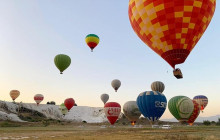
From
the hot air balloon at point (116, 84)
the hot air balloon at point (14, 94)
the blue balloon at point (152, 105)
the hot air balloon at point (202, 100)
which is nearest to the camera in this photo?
the blue balloon at point (152, 105)

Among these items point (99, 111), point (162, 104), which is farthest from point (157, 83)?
point (99, 111)

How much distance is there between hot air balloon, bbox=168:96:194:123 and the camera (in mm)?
49156

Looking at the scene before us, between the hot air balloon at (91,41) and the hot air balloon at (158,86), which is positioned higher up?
the hot air balloon at (91,41)

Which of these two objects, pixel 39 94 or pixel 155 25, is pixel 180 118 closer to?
pixel 155 25

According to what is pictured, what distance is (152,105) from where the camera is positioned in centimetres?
3934

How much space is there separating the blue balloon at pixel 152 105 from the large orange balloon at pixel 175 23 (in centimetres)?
1892

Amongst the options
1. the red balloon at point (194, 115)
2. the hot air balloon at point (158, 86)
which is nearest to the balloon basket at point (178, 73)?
the red balloon at point (194, 115)

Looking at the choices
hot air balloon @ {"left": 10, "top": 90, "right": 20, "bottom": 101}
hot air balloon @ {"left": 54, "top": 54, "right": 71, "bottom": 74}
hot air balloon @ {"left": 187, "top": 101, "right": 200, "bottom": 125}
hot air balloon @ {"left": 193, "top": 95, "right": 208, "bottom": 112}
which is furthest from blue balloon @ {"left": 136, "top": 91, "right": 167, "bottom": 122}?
hot air balloon @ {"left": 10, "top": 90, "right": 20, "bottom": 101}

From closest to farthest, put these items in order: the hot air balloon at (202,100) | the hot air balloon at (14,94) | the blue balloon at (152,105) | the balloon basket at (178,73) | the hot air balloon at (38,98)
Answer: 1. the balloon basket at (178,73)
2. the blue balloon at (152,105)
3. the hot air balloon at (202,100)
4. the hot air balloon at (14,94)
5. the hot air balloon at (38,98)

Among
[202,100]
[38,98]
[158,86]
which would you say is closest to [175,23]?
[158,86]

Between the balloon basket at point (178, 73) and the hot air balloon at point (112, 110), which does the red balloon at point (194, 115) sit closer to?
the hot air balloon at point (112, 110)

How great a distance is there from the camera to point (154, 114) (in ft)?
129

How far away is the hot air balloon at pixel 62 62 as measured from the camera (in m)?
50.8

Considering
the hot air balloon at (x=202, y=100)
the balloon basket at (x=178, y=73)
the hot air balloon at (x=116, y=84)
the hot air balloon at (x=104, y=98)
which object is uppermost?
→ the hot air balloon at (x=116, y=84)
